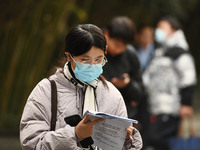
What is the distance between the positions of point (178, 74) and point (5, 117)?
134 inches

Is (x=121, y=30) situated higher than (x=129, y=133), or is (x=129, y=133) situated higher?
(x=121, y=30)

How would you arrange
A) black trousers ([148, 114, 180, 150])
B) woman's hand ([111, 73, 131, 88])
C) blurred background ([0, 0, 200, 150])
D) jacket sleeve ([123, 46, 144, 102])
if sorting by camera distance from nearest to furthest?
woman's hand ([111, 73, 131, 88])
jacket sleeve ([123, 46, 144, 102])
black trousers ([148, 114, 180, 150])
blurred background ([0, 0, 200, 150])

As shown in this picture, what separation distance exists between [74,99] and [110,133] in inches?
10.3

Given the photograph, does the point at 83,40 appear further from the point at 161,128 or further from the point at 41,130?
the point at 161,128

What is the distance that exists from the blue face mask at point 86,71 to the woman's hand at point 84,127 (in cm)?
28

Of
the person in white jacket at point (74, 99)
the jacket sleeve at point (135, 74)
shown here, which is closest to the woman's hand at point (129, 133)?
the person in white jacket at point (74, 99)

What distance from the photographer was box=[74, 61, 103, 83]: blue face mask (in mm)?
2723

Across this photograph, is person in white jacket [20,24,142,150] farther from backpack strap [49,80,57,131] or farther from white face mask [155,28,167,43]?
white face mask [155,28,167,43]

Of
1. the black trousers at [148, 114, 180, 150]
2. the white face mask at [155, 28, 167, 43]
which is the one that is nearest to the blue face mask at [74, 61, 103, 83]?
the black trousers at [148, 114, 180, 150]

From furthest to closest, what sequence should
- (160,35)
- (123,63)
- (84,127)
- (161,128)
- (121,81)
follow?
1. (160,35)
2. (161,128)
3. (123,63)
4. (121,81)
5. (84,127)

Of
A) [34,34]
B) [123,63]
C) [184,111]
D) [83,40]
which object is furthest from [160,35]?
[83,40]

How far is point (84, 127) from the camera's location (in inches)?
101

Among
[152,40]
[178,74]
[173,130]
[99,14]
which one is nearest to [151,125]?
[173,130]

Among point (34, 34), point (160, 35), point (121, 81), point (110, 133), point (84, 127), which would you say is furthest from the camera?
point (34, 34)
